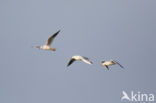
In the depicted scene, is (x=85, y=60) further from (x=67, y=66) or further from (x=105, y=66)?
(x=105, y=66)

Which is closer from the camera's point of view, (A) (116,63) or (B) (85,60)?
(B) (85,60)

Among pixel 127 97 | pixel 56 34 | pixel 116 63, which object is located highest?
pixel 56 34

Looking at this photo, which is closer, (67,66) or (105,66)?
(67,66)

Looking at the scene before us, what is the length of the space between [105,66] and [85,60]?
587cm

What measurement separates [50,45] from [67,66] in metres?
2.07

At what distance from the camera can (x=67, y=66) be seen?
1875 inches

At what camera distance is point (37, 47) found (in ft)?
159

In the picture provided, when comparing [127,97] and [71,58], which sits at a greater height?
[71,58]

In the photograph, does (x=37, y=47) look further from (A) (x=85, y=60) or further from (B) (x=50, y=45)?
(A) (x=85, y=60)

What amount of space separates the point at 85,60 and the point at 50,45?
10.7 feet

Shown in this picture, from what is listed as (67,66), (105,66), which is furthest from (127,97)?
(67,66)

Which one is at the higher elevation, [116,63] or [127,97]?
[116,63]

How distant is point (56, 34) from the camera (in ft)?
152

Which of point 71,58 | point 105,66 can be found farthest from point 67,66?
point 105,66
